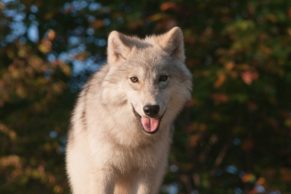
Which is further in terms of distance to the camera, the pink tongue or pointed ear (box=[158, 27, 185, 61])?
pointed ear (box=[158, 27, 185, 61])

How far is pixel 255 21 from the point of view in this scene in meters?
14.1

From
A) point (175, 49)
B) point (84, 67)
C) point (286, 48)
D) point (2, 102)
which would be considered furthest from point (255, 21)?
point (175, 49)

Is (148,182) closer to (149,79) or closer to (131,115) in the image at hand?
(131,115)

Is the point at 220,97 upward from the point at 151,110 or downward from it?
downward

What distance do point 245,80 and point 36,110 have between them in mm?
4012

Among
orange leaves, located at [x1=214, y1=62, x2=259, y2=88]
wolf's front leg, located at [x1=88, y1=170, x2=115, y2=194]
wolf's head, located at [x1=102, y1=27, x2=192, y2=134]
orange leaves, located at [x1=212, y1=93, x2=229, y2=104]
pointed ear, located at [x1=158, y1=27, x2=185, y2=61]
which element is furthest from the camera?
orange leaves, located at [x1=212, y1=93, x2=229, y2=104]

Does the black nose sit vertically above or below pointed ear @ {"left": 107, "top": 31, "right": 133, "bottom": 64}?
below

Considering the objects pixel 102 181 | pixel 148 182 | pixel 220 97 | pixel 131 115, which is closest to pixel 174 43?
pixel 131 115

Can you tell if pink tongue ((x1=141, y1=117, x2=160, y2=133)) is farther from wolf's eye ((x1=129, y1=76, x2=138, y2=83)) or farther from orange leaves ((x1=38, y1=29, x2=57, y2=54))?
orange leaves ((x1=38, y1=29, x2=57, y2=54))

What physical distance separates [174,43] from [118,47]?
564 mm

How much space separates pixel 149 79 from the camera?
7.13 metres

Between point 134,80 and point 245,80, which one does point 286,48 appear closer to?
point 245,80

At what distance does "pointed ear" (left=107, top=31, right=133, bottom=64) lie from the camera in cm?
746

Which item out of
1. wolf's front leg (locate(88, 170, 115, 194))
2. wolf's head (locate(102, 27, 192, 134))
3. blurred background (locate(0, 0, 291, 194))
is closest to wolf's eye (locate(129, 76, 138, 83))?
wolf's head (locate(102, 27, 192, 134))
